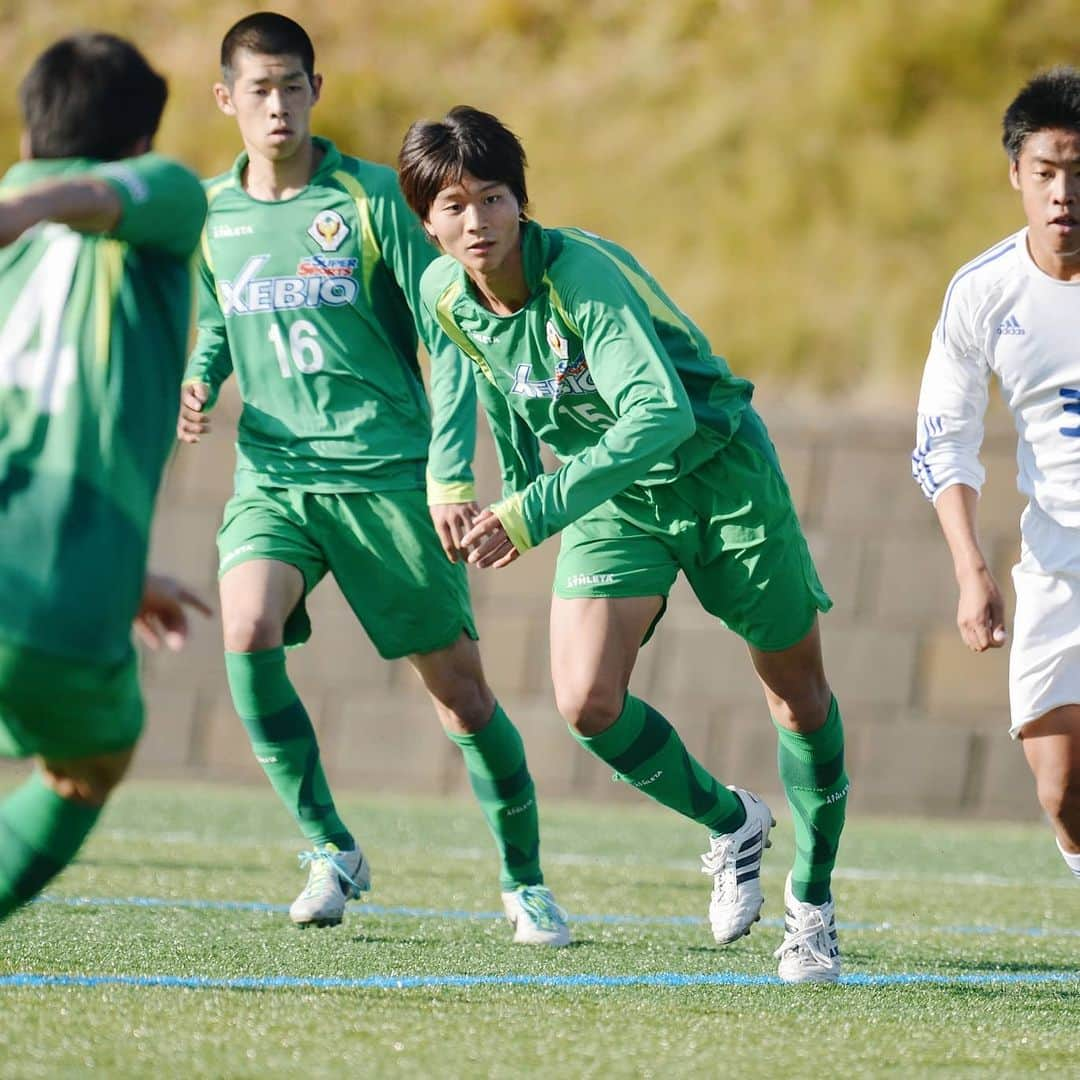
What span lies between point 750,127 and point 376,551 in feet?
29.6

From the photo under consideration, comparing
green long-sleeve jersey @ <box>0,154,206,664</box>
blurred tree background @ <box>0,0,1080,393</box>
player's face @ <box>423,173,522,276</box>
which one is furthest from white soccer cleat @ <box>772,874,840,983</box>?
blurred tree background @ <box>0,0,1080,393</box>

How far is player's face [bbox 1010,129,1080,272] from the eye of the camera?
411 cm

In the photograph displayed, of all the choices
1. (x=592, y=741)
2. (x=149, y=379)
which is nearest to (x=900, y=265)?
(x=592, y=741)

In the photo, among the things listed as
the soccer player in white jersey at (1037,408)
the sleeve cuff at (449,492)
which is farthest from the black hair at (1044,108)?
the sleeve cuff at (449,492)

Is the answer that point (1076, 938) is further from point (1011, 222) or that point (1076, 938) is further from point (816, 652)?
point (1011, 222)

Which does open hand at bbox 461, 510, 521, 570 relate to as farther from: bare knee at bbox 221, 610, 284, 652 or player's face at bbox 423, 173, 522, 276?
bare knee at bbox 221, 610, 284, 652

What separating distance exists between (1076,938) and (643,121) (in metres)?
9.50

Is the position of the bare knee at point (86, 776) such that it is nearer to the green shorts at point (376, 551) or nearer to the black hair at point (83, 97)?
the black hair at point (83, 97)

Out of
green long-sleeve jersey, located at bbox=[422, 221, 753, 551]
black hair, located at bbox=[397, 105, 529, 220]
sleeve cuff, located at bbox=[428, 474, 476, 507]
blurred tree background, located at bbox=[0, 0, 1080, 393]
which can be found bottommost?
sleeve cuff, located at bbox=[428, 474, 476, 507]

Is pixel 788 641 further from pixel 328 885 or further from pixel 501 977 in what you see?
pixel 328 885

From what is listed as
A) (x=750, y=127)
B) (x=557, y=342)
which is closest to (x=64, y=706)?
(x=557, y=342)

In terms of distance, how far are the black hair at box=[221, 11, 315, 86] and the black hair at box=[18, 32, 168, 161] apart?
6.01 ft

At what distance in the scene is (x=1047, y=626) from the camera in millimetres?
4246

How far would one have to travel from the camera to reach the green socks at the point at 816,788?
4602 mm
